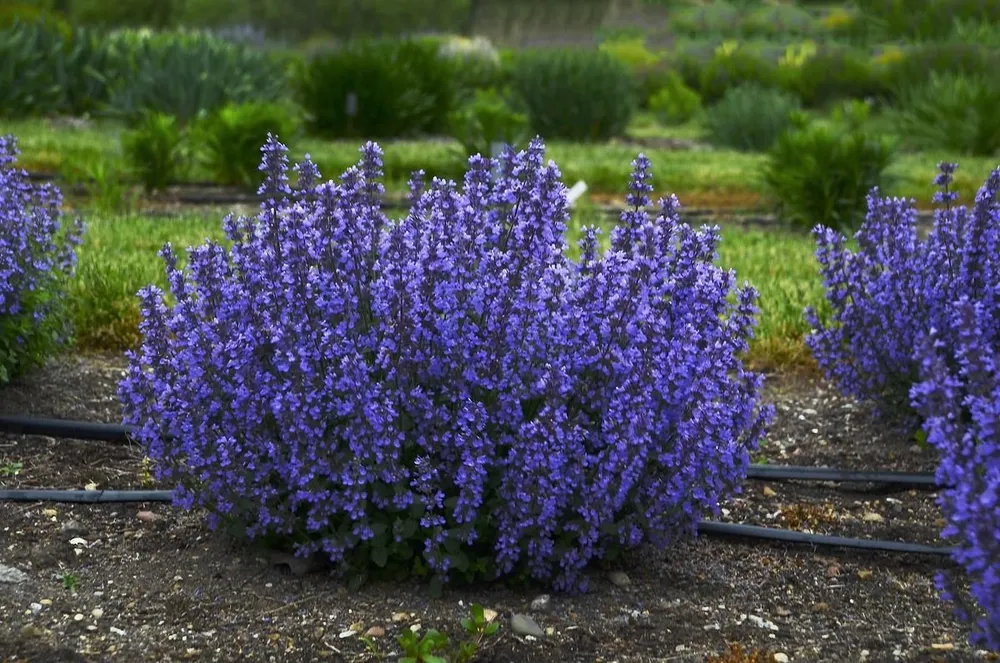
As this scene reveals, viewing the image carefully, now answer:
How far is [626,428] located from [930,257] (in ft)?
5.70

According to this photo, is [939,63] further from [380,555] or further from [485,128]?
[380,555]

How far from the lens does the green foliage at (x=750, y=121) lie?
1487 cm

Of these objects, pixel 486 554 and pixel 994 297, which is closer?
pixel 486 554

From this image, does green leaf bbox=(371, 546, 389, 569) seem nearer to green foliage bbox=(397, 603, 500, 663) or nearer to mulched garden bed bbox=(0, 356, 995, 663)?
mulched garden bed bbox=(0, 356, 995, 663)

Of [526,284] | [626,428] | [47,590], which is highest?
[526,284]

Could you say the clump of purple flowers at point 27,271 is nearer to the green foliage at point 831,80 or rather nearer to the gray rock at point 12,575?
the gray rock at point 12,575

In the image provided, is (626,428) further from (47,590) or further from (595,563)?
(47,590)

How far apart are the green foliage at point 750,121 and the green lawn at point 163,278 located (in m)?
6.75

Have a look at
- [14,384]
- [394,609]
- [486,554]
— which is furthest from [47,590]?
[14,384]

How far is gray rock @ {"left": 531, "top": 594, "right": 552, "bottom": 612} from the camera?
3115 millimetres

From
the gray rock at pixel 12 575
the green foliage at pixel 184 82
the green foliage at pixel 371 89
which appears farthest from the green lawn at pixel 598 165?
the gray rock at pixel 12 575

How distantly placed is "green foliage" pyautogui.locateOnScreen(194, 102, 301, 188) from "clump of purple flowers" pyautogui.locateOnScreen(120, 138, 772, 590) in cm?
680

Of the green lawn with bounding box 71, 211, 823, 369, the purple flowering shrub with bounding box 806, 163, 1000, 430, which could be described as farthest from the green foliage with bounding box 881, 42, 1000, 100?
the purple flowering shrub with bounding box 806, 163, 1000, 430

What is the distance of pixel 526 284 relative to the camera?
10.3ft
